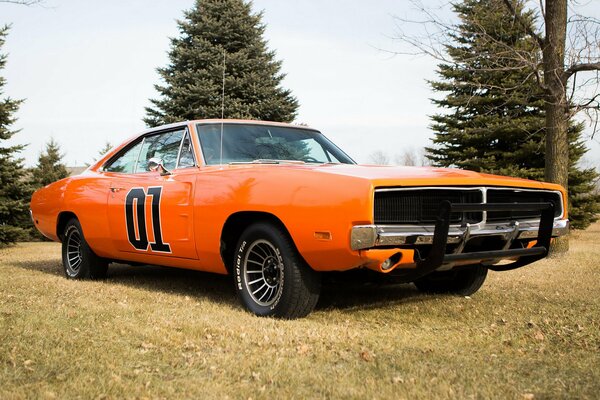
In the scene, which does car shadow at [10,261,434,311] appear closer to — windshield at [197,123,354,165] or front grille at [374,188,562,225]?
front grille at [374,188,562,225]

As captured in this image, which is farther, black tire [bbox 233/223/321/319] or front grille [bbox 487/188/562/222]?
front grille [bbox 487/188/562/222]

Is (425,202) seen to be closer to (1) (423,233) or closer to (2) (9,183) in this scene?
(1) (423,233)

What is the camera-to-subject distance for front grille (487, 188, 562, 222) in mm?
4562

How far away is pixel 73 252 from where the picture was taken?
23.0 ft

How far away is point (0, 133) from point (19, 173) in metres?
1.20

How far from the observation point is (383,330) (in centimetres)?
427

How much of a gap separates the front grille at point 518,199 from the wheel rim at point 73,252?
4528 mm

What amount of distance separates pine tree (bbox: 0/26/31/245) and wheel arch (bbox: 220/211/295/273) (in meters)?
12.8

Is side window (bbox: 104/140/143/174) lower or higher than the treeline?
lower

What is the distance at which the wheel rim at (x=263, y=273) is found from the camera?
457cm

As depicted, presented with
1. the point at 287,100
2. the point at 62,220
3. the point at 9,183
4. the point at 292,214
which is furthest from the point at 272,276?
the point at 287,100

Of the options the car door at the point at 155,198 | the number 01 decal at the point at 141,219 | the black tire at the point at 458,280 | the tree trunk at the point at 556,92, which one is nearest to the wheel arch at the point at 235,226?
the car door at the point at 155,198

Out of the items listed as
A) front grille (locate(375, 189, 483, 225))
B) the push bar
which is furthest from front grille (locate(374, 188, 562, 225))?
the push bar

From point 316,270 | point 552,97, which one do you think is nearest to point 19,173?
point 552,97
